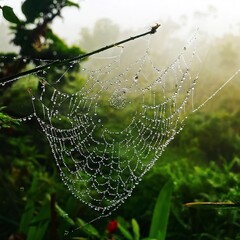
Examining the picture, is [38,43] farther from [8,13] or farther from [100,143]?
[8,13]

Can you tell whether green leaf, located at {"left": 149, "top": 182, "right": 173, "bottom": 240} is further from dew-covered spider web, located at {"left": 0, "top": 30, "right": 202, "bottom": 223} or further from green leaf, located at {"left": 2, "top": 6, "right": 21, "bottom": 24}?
green leaf, located at {"left": 2, "top": 6, "right": 21, "bottom": 24}

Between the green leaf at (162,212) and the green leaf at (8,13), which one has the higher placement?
the green leaf at (8,13)

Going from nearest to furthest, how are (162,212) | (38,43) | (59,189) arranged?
1. (162,212)
2. (38,43)
3. (59,189)

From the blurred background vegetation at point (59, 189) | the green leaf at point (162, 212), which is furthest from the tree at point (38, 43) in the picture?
the green leaf at point (162, 212)

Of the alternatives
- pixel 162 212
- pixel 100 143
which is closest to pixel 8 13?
pixel 162 212

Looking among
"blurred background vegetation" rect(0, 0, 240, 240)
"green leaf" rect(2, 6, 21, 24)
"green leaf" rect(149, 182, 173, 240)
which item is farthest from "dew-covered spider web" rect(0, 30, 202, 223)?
"green leaf" rect(2, 6, 21, 24)

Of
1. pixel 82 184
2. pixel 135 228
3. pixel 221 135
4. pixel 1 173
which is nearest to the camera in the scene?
pixel 135 228

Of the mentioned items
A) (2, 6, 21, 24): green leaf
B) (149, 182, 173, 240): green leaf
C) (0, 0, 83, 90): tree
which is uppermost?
(0, 0, 83, 90): tree

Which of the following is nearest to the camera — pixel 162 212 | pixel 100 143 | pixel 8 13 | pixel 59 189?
pixel 8 13

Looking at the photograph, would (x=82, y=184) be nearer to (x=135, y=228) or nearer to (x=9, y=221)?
(x=9, y=221)

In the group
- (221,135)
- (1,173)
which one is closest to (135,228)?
(1,173)

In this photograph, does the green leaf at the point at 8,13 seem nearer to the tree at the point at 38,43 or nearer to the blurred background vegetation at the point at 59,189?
the blurred background vegetation at the point at 59,189
